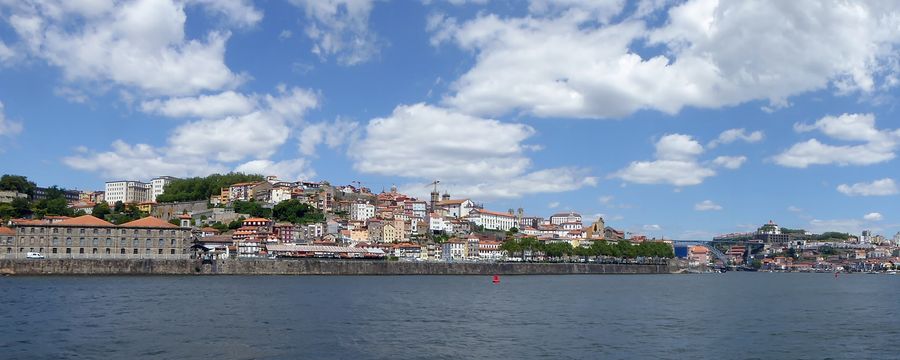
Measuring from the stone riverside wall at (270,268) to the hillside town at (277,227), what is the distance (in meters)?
5.46

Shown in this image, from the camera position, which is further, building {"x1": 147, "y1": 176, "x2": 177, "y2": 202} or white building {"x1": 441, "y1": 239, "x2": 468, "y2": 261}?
building {"x1": 147, "y1": 176, "x2": 177, "y2": 202}

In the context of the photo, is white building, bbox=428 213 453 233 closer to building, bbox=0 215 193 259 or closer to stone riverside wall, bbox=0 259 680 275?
stone riverside wall, bbox=0 259 680 275

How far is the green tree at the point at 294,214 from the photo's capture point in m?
128

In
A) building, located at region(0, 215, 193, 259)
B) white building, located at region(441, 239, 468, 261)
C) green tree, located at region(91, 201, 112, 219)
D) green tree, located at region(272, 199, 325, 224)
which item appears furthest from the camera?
green tree, located at region(272, 199, 325, 224)

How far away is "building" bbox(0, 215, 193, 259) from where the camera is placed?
74.1 meters

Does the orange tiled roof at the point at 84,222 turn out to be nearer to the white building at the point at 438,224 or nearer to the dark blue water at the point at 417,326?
the dark blue water at the point at 417,326

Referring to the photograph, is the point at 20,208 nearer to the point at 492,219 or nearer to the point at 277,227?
the point at 277,227

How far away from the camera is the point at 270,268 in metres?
78.4

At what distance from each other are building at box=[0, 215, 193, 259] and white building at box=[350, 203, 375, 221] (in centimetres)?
6453

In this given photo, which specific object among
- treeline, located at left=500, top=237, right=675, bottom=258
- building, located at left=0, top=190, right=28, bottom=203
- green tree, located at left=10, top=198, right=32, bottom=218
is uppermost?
building, located at left=0, top=190, right=28, bottom=203

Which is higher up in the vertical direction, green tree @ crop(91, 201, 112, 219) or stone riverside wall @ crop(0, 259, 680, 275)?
green tree @ crop(91, 201, 112, 219)

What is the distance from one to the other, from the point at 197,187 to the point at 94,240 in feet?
263

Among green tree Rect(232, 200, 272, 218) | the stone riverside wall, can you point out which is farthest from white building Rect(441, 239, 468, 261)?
green tree Rect(232, 200, 272, 218)

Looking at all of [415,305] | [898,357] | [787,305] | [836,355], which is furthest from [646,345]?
[787,305]
